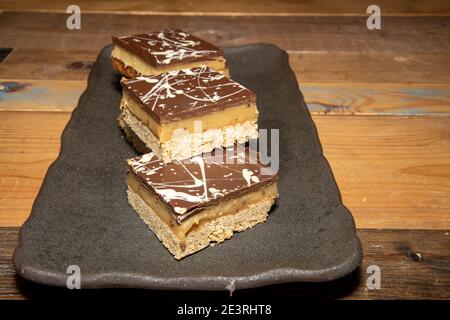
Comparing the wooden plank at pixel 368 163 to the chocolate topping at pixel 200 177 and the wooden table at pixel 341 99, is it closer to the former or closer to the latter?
the wooden table at pixel 341 99

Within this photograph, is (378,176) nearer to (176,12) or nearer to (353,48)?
(353,48)

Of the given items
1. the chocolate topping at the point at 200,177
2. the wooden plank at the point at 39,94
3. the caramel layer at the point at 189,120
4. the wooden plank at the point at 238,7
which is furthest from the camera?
the wooden plank at the point at 238,7

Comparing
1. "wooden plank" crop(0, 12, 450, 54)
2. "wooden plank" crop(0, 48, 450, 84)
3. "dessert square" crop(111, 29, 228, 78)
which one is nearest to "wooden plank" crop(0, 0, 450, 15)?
"wooden plank" crop(0, 12, 450, 54)

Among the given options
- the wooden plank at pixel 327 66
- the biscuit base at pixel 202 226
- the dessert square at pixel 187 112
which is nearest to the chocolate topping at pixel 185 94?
the dessert square at pixel 187 112

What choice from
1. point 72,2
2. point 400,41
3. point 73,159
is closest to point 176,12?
point 72,2

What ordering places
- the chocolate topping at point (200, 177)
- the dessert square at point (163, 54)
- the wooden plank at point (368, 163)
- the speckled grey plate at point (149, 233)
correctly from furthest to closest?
the dessert square at point (163, 54) → the wooden plank at point (368, 163) → the chocolate topping at point (200, 177) → the speckled grey plate at point (149, 233)

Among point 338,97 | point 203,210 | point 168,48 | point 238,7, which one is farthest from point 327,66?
point 203,210

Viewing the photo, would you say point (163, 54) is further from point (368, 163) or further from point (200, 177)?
point (368, 163)
